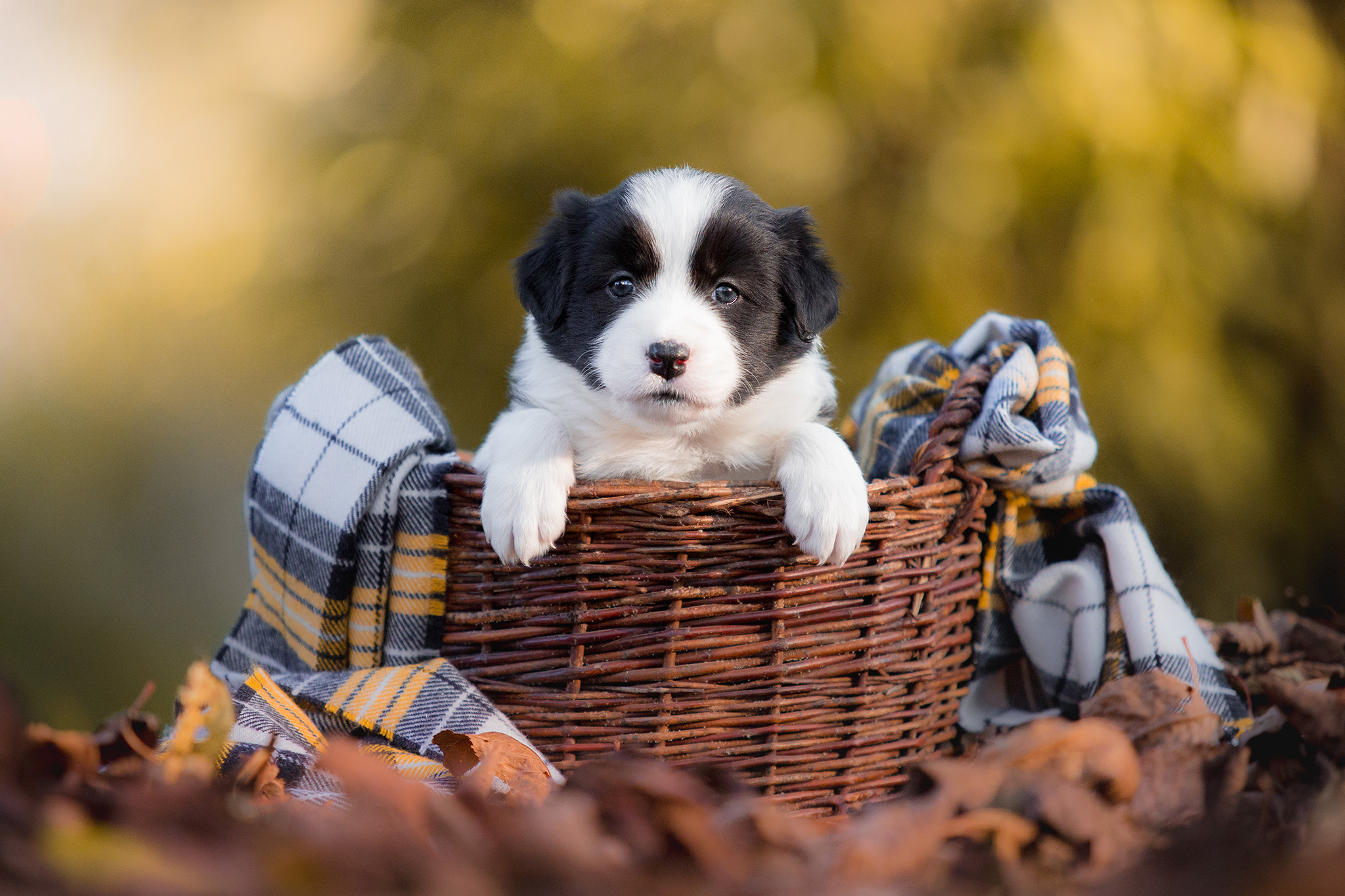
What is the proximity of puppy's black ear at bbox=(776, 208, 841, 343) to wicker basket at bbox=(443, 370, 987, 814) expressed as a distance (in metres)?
0.39

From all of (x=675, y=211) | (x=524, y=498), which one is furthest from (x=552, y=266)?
(x=524, y=498)

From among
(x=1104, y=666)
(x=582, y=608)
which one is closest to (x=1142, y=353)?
(x=1104, y=666)

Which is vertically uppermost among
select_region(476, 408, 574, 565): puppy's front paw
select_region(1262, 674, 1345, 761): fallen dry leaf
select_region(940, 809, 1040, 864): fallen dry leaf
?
select_region(476, 408, 574, 565): puppy's front paw

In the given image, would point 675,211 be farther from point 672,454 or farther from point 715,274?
point 672,454

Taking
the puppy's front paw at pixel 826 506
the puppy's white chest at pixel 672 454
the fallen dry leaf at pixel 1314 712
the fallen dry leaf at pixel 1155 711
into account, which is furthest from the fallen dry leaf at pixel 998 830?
the puppy's white chest at pixel 672 454

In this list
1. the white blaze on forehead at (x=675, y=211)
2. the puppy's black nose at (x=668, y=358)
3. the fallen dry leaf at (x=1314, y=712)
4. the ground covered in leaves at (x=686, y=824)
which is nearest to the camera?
the ground covered in leaves at (x=686, y=824)

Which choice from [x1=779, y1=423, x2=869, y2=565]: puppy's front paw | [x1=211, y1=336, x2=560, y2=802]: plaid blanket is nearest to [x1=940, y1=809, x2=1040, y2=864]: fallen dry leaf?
[x1=779, y1=423, x2=869, y2=565]: puppy's front paw

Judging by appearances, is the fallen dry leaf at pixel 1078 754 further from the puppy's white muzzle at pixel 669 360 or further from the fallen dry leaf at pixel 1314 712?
the puppy's white muzzle at pixel 669 360

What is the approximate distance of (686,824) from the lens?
30.0 inches

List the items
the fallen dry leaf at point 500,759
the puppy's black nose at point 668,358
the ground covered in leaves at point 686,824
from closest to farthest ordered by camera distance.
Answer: the ground covered in leaves at point 686,824 → the fallen dry leaf at point 500,759 → the puppy's black nose at point 668,358

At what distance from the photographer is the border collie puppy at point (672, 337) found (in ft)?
5.77

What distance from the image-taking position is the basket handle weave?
175cm

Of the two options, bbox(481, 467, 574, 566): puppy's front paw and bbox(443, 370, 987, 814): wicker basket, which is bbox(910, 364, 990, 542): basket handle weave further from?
bbox(481, 467, 574, 566): puppy's front paw

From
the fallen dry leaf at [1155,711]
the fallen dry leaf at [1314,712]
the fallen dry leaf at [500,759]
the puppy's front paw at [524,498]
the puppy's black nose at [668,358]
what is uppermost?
the puppy's black nose at [668,358]
